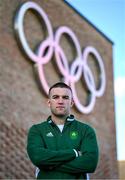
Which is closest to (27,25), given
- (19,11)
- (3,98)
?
(19,11)

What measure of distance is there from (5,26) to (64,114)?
7560 mm

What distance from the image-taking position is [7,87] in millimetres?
10164

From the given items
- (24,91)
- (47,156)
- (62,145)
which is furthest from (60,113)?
(24,91)

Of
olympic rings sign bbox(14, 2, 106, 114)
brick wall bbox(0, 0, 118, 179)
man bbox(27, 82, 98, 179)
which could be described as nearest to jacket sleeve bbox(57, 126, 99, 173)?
man bbox(27, 82, 98, 179)

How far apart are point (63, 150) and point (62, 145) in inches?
2.6

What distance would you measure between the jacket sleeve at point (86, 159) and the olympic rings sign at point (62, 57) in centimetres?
776

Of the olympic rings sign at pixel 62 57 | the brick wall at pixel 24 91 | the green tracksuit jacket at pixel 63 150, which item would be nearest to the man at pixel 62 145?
the green tracksuit jacket at pixel 63 150

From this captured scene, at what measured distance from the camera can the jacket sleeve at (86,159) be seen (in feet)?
10.1

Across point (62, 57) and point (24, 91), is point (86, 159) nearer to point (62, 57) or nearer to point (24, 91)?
point (24, 91)

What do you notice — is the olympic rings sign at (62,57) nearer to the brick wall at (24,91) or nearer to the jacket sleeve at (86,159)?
the brick wall at (24,91)

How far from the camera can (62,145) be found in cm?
316

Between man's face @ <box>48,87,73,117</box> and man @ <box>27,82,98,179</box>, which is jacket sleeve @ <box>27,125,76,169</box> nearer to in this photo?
man @ <box>27,82,98,179</box>

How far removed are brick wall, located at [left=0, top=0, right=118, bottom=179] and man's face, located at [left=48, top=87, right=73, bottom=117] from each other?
6.71 m

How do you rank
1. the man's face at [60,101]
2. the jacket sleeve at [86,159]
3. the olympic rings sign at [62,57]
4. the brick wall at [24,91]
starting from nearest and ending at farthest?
the jacket sleeve at [86,159], the man's face at [60,101], the brick wall at [24,91], the olympic rings sign at [62,57]
